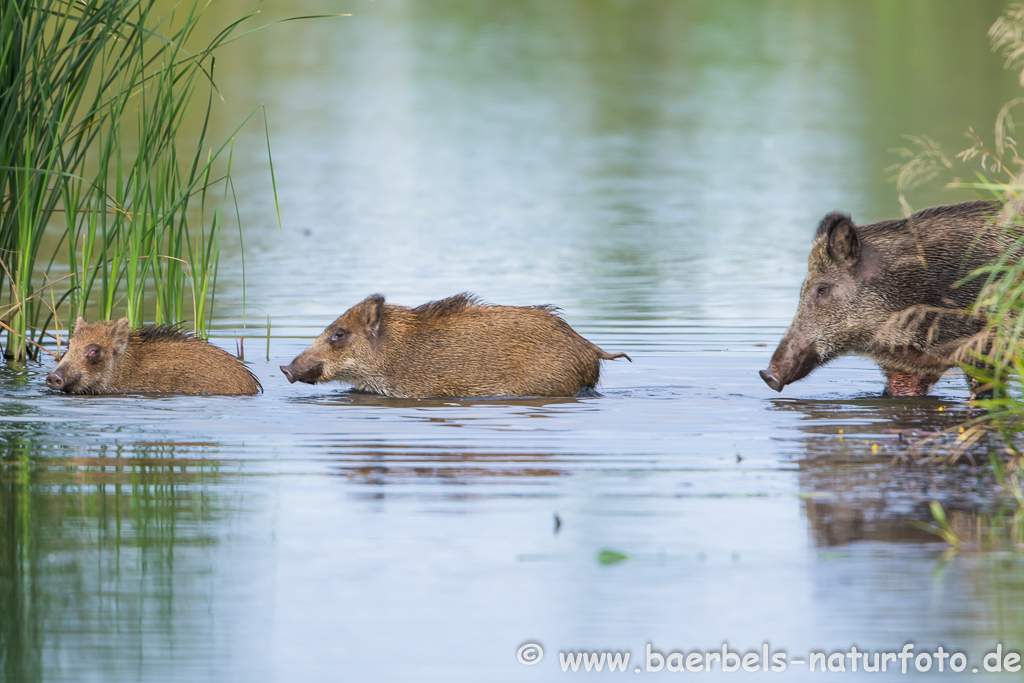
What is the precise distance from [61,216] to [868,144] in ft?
41.1

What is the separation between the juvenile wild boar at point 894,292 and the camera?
922 centimetres

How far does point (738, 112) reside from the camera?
3080 centimetres

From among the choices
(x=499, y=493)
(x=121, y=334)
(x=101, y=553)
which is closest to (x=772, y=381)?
(x=499, y=493)

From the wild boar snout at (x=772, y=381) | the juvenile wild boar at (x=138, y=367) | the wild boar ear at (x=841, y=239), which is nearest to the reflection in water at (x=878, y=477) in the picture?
the wild boar snout at (x=772, y=381)

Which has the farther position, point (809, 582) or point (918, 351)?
point (918, 351)

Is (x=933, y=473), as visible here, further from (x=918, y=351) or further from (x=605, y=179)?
(x=605, y=179)

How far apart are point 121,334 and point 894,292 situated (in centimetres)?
439

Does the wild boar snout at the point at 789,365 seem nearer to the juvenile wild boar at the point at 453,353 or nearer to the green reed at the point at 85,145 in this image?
the juvenile wild boar at the point at 453,353

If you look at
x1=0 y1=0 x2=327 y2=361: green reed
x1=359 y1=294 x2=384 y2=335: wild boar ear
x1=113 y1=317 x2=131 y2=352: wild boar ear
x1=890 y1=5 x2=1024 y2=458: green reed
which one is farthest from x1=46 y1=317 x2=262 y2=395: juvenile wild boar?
x1=890 y1=5 x2=1024 y2=458: green reed

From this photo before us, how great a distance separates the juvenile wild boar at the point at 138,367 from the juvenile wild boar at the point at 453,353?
1.44ft

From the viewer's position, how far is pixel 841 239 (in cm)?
950

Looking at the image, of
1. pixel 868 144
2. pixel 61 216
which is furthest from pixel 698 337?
pixel 868 144

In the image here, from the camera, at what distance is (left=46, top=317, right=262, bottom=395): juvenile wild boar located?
31.1ft

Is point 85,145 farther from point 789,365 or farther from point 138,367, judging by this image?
point 789,365
